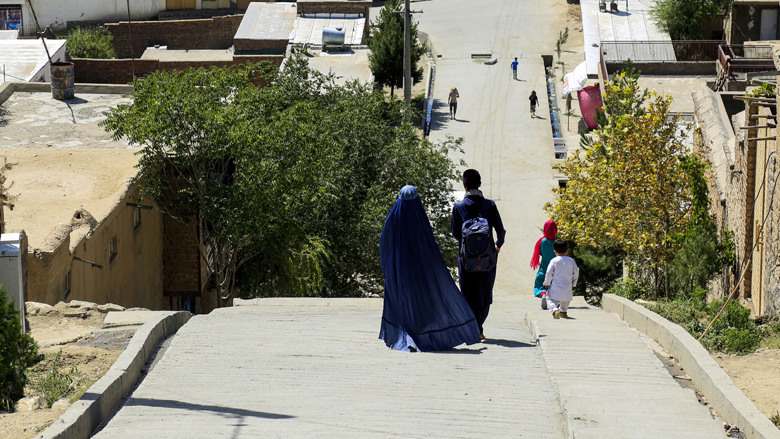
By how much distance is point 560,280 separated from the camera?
1001 centimetres

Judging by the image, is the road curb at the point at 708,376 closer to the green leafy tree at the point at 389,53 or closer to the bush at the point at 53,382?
the bush at the point at 53,382

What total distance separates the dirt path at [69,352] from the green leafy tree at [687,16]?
123ft

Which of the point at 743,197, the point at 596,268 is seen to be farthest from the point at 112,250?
the point at 743,197

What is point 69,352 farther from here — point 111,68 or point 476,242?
point 111,68

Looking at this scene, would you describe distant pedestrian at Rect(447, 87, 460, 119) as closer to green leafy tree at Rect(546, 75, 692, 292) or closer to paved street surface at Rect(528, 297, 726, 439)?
green leafy tree at Rect(546, 75, 692, 292)

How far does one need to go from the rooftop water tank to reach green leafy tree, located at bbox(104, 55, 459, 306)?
22.2 metres

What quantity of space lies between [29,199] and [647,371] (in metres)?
13.2

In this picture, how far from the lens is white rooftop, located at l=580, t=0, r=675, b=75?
4266cm

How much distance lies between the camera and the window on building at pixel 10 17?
5675 centimetres

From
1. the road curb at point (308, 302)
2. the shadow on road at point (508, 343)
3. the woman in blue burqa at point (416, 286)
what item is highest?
the woman in blue burqa at point (416, 286)

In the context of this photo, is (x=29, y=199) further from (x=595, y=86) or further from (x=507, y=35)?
(x=507, y=35)

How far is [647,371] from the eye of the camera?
729cm

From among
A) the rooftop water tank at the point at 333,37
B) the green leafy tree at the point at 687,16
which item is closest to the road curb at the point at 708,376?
the rooftop water tank at the point at 333,37

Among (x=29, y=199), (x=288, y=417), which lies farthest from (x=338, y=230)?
(x=288, y=417)
